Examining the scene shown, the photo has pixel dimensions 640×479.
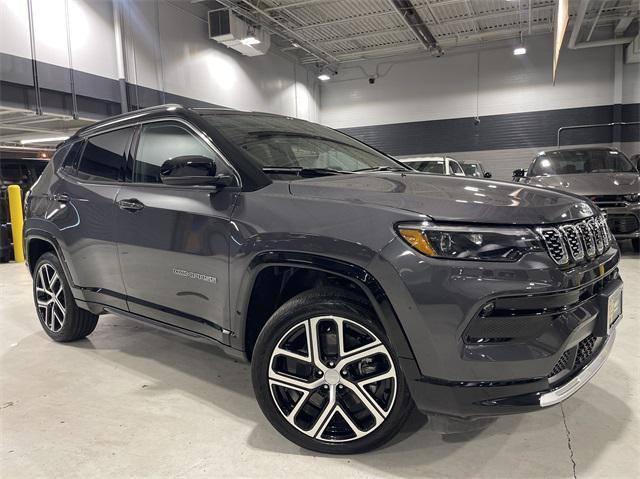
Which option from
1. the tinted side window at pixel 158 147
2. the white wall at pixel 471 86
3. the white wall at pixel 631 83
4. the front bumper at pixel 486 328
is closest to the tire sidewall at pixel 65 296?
the tinted side window at pixel 158 147

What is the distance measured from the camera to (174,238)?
7.34ft

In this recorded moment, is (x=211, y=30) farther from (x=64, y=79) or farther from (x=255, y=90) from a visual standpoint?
(x=64, y=79)

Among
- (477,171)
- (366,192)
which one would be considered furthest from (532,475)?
(477,171)

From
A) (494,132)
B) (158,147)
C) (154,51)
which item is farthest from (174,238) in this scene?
(494,132)

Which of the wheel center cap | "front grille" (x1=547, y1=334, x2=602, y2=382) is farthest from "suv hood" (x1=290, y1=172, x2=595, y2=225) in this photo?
the wheel center cap

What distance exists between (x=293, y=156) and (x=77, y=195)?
59.8 inches

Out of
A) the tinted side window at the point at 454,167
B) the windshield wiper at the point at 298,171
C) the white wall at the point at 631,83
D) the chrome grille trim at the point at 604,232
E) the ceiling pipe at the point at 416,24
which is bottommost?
the chrome grille trim at the point at 604,232

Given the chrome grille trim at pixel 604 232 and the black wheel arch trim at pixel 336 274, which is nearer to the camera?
the black wheel arch trim at pixel 336 274

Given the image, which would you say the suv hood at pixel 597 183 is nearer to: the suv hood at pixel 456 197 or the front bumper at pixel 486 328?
the suv hood at pixel 456 197

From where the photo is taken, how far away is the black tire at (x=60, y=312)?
3.14 meters

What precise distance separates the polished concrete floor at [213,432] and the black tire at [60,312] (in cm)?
26

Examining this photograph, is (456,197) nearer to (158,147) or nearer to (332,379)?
(332,379)

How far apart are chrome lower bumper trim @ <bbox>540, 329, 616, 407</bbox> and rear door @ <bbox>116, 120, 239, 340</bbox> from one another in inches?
51.7

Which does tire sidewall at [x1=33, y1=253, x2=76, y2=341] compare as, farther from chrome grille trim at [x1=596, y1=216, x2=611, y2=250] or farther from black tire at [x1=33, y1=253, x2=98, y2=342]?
chrome grille trim at [x1=596, y1=216, x2=611, y2=250]
